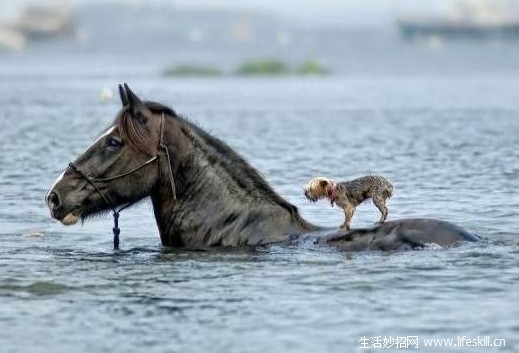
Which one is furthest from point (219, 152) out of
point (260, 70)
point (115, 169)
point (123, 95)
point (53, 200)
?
point (260, 70)

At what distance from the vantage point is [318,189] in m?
18.3

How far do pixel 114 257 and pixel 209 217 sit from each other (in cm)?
131

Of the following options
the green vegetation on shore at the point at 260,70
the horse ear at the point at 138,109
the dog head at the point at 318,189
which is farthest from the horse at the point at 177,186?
→ the green vegetation on shore at the point at 260,70

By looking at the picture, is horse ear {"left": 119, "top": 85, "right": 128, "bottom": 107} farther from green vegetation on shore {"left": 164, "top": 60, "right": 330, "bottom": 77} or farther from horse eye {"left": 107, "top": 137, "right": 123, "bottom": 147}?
green vegetation on shore {"left": 164, "top": 60, "right": 330, "bottom": 77}

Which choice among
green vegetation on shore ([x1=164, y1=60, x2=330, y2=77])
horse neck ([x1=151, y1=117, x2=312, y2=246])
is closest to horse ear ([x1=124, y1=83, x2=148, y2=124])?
horse neck ([x1=151, y1=117, x2=312, y2=246])

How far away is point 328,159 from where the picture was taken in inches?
1320

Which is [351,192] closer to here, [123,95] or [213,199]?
[213,199]

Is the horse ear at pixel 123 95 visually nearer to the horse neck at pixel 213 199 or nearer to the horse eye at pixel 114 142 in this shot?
the horse eye at pixel 114 142

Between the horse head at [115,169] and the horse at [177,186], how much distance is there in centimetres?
1

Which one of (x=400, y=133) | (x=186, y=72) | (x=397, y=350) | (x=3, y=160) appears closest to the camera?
(x=397, y=350)

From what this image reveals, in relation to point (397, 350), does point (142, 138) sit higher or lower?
higher

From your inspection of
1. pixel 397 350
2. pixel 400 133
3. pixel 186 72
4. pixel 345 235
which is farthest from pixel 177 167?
pixel 186 72

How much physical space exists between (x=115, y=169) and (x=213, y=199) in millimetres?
1142

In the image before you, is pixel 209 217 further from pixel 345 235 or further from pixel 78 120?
pixel 78 120
